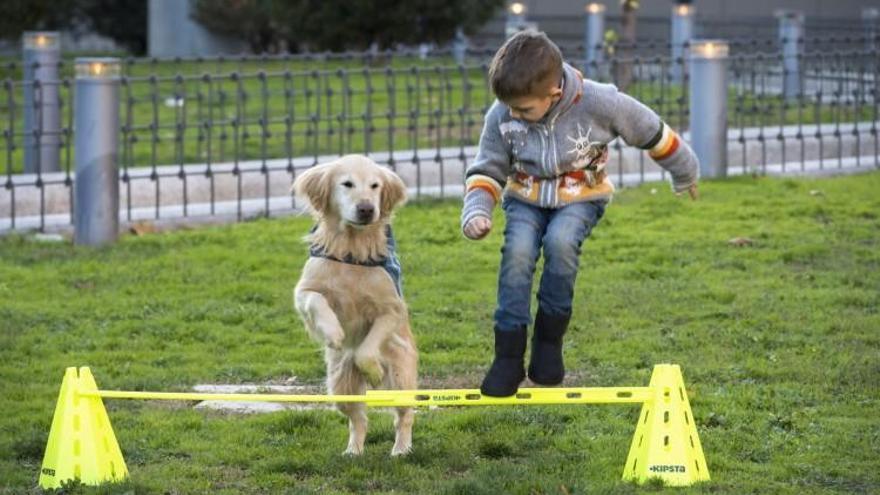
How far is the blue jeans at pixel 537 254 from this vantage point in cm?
623

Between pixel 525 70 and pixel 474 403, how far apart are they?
119cm

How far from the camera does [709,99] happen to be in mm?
14438

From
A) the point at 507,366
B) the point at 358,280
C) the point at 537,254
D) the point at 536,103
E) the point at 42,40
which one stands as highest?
the point at 42,40

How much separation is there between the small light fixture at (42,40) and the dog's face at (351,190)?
8.94m

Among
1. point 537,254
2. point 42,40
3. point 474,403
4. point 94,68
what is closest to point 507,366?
point 474,403

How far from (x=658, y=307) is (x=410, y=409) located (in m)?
3.43

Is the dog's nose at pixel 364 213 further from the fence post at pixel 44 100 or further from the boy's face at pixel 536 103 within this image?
the fence post at pixel 44 100

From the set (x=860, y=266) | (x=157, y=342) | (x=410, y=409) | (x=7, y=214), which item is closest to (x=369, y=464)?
(x=410, y=409)

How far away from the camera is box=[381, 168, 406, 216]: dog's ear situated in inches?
260

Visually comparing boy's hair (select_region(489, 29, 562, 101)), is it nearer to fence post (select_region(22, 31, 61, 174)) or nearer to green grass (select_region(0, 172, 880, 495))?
green grass (select_region(0, 172, 880, 495))

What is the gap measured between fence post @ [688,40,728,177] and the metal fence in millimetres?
629

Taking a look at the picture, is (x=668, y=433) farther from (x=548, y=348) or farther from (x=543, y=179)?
(x=543, y=179)

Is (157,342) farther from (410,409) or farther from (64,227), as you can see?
(64,227)

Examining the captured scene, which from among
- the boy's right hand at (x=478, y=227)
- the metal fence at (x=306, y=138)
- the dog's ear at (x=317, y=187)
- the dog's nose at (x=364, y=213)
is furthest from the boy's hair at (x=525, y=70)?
the metal fence at (x=306, y=138)
